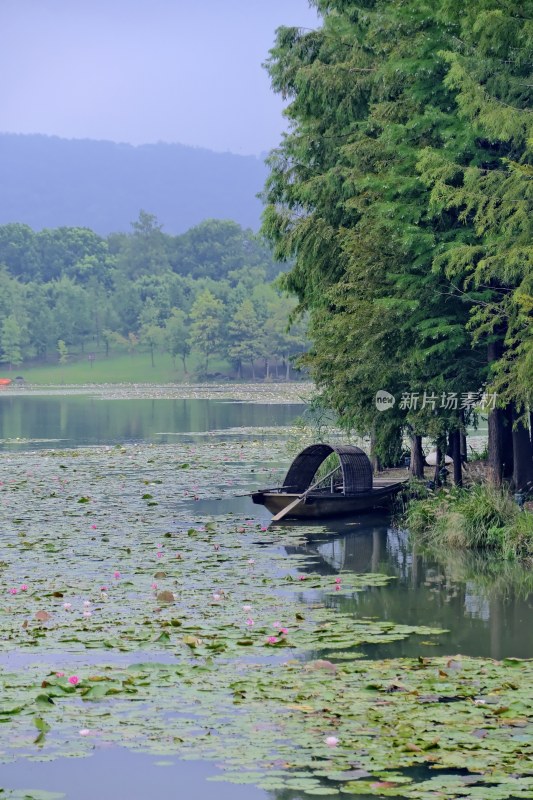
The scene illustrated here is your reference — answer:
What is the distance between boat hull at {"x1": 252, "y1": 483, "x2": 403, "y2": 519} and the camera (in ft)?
80.7

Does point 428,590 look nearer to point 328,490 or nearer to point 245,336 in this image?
point 328,490

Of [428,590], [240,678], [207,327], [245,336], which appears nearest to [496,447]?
[428,590]

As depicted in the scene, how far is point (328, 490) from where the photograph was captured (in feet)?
88.3

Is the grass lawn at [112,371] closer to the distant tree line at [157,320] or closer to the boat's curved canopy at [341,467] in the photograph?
the distant tree line at [157,320]

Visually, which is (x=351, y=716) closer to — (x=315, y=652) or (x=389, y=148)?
(x=315, y=652)

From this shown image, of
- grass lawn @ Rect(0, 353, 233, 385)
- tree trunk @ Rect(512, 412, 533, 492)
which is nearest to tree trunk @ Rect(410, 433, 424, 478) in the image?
tree trunk @ Rect(512, 412, 533, 492)

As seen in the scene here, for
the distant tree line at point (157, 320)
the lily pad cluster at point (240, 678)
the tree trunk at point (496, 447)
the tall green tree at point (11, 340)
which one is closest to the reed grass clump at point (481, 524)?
the tree trunk at point (496, 447)

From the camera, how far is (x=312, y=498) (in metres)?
24.6

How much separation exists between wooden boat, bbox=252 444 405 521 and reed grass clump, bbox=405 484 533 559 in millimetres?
1924

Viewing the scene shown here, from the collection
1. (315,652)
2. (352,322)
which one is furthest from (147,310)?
(315,652)

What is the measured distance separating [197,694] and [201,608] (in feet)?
13.6

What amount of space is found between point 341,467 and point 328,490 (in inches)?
51.3

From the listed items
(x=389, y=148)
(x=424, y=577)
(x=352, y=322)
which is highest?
(x=389, y=148)
